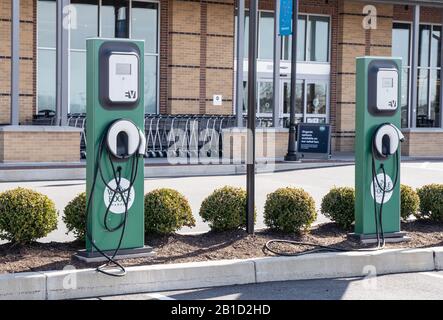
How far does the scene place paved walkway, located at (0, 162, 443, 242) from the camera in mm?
15477

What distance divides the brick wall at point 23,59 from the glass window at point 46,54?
1.03ft

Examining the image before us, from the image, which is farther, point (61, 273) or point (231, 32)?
point (231, 32)

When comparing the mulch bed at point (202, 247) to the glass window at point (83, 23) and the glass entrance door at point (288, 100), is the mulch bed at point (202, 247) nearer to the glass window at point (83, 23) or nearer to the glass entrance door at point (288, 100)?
the glass window at point (83, 23)

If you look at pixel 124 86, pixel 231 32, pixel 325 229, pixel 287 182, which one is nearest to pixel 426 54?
pixel 231 32

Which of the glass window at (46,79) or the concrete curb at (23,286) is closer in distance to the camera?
the concrete curb at (23,286)

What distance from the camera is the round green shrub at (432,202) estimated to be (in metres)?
10.3

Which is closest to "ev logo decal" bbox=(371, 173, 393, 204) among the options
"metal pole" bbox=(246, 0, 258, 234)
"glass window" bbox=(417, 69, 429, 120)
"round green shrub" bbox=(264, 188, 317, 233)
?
"round green shrub" bbox=(264, 188, 317, 233)

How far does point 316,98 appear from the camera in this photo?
2753 centimetres

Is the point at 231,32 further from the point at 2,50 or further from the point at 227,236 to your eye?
the point at 227,236

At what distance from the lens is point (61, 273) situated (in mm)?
7301

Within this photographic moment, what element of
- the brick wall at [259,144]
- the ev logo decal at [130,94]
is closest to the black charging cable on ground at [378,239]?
the ev logo decal at [130,94]

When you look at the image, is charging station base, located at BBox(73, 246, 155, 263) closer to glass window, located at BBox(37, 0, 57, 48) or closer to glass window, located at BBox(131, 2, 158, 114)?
glass window, located at BBox(37, 0, 57, 48)
